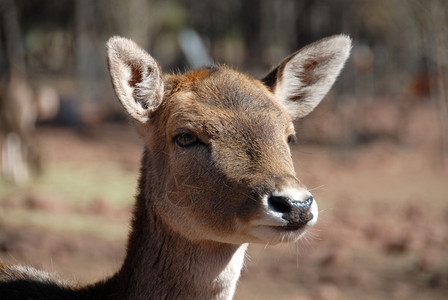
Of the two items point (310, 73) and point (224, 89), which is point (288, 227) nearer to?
point (224, 89)

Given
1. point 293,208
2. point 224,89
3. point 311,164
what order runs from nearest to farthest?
point 293,208 → point 224,89 → point 311,164

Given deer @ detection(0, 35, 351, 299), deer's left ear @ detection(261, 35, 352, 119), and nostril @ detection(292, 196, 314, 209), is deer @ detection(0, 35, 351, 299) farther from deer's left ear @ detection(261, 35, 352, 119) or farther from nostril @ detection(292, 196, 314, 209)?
deer's left ear @ detection(261, 35, 352, 119)

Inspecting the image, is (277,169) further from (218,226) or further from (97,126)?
(97,126)

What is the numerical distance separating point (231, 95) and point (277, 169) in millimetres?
738

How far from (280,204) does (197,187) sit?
68 centimetres

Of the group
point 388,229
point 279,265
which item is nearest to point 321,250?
point 279,265

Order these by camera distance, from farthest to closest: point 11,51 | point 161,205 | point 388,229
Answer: point 11,51
point 388,229
point 161,205

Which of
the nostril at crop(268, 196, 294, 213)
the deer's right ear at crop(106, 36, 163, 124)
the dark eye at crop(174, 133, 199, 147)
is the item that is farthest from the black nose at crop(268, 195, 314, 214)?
the deer's right ear at crop(106, 36, 163, 124)

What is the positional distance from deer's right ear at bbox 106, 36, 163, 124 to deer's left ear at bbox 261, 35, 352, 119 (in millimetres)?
878

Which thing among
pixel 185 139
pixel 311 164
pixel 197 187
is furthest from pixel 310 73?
pixel 311 164

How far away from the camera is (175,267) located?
12.7 feet

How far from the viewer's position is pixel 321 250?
27.1 feet

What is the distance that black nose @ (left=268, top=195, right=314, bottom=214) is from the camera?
3262 mm

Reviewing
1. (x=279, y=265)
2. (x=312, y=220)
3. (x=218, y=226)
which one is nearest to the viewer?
(x=312, y=220)
